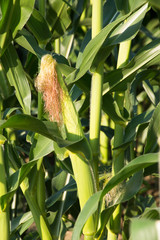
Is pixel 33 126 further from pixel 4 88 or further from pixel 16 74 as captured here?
pixel 4 88

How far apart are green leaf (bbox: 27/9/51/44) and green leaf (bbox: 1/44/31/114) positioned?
0.29ft

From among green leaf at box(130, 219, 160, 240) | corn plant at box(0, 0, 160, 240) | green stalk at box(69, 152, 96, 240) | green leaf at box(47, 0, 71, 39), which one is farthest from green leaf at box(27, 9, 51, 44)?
green leaf at box(130, 219, 160, 240)

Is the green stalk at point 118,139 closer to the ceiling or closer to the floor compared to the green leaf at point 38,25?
closer to the floor

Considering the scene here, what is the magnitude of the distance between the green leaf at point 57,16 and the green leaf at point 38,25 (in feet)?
0.66

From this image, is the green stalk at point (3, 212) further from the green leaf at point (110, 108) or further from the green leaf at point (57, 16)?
the green leaf at point (57, 16)

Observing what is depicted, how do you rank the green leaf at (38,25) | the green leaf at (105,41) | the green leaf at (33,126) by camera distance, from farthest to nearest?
the green leaf at (38,25)
the green leaf at (105,41)
the green leaf at (33,126)

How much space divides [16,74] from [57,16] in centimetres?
32

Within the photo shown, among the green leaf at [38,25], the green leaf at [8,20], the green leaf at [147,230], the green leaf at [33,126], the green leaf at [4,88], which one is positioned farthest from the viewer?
the green leaf at [4,88]

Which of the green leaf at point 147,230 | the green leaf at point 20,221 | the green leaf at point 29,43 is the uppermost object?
the green leaf at point 29,43

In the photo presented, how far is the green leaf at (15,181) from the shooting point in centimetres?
103

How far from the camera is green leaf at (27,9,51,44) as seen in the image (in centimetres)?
112

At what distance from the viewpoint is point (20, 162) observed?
49.0 inches

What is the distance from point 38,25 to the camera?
114 centimetres

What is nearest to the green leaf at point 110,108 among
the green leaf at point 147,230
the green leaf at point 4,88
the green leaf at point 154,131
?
the green leaf at point 154,131
